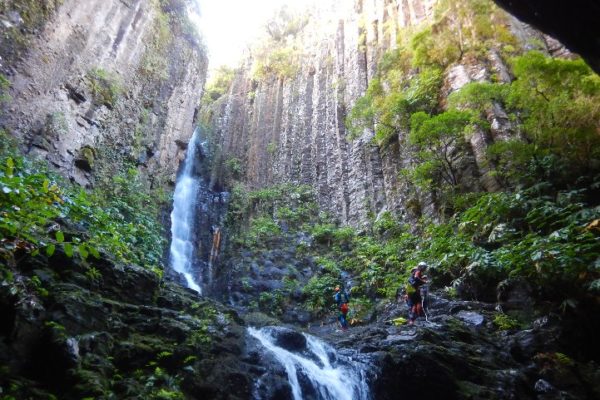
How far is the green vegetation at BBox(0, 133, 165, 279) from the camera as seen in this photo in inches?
133

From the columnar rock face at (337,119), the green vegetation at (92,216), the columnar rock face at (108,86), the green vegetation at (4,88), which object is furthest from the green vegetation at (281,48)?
the green vegetation at (4,88)

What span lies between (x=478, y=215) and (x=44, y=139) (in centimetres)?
1291

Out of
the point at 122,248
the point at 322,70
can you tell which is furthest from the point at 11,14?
the point at 322,70

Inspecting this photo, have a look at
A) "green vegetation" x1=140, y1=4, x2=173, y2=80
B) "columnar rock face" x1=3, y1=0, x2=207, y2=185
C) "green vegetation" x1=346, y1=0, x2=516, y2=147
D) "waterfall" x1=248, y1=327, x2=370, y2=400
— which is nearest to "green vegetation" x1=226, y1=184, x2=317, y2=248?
"columnar rock face" x1=3, y1=0, x2=207, y2=185

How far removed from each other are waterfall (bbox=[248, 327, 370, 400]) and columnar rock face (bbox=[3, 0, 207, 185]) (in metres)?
9.48

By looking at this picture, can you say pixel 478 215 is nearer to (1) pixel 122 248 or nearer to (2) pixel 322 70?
(1) pixel 122 248

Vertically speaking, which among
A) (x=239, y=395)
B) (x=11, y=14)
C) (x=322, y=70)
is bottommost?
(x=239, y=395)

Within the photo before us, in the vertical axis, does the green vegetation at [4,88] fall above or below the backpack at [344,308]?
above

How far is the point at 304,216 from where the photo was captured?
20344mm

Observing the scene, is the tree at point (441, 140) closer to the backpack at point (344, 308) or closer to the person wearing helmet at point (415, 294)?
the person wearing helmet at point (415, 294)

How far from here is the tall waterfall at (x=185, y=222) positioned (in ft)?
58.7

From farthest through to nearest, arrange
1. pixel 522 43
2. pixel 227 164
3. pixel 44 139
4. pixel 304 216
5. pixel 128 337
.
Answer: pixel 227 164, pixel 304 216, pixel 522 43, pixel 44 139, pixel 128 337

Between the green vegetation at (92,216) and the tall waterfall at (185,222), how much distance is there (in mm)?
2392

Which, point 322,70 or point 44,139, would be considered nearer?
point 44,139
